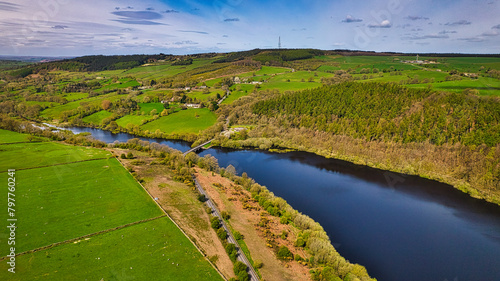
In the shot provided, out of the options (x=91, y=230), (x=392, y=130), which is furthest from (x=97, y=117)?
(x=392, y=130)

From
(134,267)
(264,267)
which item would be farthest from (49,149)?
(264,267)

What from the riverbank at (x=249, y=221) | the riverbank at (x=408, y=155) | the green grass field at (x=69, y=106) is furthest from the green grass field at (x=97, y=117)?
the riverbank at (x=249, y=221)

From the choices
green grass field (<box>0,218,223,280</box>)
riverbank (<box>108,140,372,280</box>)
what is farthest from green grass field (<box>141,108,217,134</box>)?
green grass field (<box>0,218,223,280</box>)

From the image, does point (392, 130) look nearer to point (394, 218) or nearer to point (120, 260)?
point (394, 218)

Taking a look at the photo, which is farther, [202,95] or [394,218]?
[202,95]

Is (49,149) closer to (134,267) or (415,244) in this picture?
(134,267)

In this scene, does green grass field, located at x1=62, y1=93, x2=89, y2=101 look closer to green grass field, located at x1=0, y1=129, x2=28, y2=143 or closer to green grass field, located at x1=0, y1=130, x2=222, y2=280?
green grass field, located at x1=0, y1=129, x2=28, y2=143
